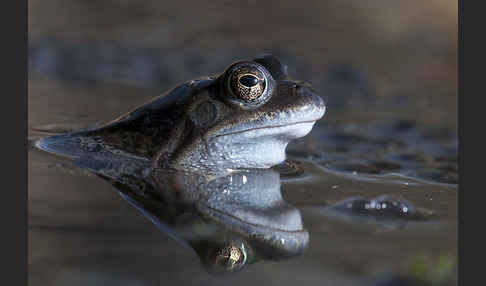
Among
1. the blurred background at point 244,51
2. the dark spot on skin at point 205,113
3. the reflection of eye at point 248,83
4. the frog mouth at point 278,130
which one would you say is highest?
the blurred background at point 244,51

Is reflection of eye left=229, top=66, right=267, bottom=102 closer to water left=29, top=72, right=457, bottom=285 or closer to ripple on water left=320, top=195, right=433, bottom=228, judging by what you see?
water left=29, top=72, right=457, bottom=285

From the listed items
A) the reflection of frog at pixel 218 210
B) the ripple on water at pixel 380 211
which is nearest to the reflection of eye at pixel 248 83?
the reflection of frog at pixel 218 210

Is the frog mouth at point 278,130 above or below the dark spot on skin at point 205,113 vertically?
below

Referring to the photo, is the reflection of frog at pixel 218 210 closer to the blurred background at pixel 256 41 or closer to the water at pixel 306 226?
the water at pixel 306 226

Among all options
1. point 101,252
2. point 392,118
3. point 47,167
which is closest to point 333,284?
point 101,252

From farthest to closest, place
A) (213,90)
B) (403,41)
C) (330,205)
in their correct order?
(403,41) < (213,90) < (330,205)

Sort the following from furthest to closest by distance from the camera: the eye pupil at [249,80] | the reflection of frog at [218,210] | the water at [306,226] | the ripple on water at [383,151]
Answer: the ripple on water at [383,151] → the eye pupil at [249,80] → the reflection of frog at [218,210] → the water at [306,226]

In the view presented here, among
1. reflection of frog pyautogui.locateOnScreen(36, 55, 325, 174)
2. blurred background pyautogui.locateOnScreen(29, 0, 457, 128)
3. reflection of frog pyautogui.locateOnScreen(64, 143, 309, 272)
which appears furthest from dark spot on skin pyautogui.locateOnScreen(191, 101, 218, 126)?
blurred background pyautogui.locateOnScreen(29, 0, 457, 128)

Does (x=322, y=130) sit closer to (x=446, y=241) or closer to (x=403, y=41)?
(x=446, y=241)
